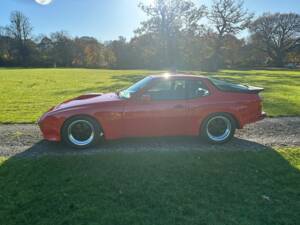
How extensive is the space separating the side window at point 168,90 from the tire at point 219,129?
82 cm

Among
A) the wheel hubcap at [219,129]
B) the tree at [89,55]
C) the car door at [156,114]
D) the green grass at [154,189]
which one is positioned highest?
the tree at [89,55]

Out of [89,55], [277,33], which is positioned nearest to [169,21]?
[89,55]

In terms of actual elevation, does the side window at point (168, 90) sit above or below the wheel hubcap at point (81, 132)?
above

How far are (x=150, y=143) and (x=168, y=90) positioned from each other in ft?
3.94

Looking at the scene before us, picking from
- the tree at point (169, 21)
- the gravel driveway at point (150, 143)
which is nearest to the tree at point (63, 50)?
the tree at point (169, 21)

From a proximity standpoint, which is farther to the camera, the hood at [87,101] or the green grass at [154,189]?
the hood at [87,101]

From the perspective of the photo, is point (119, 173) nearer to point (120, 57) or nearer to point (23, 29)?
point (120, 57)

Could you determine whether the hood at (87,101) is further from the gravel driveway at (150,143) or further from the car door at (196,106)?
the car door at (196,106)

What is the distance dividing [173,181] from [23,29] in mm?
83693

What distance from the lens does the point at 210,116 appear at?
6109 millimetres

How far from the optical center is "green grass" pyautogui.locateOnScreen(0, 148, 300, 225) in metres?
3.48

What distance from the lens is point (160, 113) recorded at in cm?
583

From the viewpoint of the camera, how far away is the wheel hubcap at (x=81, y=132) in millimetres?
5727

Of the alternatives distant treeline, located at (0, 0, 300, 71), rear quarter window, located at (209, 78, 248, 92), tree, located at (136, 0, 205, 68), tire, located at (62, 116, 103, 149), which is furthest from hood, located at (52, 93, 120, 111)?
distant treeline, located at (0, 0, 300, 71)
